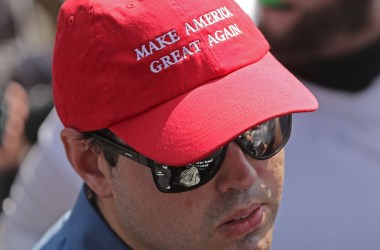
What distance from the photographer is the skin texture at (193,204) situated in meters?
1.52

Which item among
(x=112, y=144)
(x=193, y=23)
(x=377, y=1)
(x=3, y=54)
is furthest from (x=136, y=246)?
(x=3, y=54)

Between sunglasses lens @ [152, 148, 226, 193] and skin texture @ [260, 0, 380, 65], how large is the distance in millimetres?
1215

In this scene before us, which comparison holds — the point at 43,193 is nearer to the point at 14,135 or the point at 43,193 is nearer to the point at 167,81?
the point at 14,135

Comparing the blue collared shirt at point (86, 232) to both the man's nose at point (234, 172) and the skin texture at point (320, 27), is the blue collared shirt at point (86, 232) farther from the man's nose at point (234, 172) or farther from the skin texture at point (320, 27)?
the skin texture at point (320, 27)

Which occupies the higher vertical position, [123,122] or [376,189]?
[123,122]

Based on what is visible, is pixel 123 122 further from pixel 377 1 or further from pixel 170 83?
pixel 377 1

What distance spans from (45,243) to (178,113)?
24.0 inches

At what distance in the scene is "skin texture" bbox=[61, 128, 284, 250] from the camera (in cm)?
152

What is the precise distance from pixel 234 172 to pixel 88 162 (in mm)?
349

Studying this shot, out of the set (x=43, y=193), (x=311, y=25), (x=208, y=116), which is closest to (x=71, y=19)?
(x=208, y=116)

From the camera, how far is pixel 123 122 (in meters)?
1.50

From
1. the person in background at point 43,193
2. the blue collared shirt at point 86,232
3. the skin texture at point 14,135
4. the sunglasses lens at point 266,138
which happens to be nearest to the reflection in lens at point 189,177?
the sunglasses lens at point 266,138

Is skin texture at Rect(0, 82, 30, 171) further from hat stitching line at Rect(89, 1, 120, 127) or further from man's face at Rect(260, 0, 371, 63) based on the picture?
hat stitching line at Rect(89, 1, 120, 127)

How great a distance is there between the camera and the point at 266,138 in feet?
5.20
